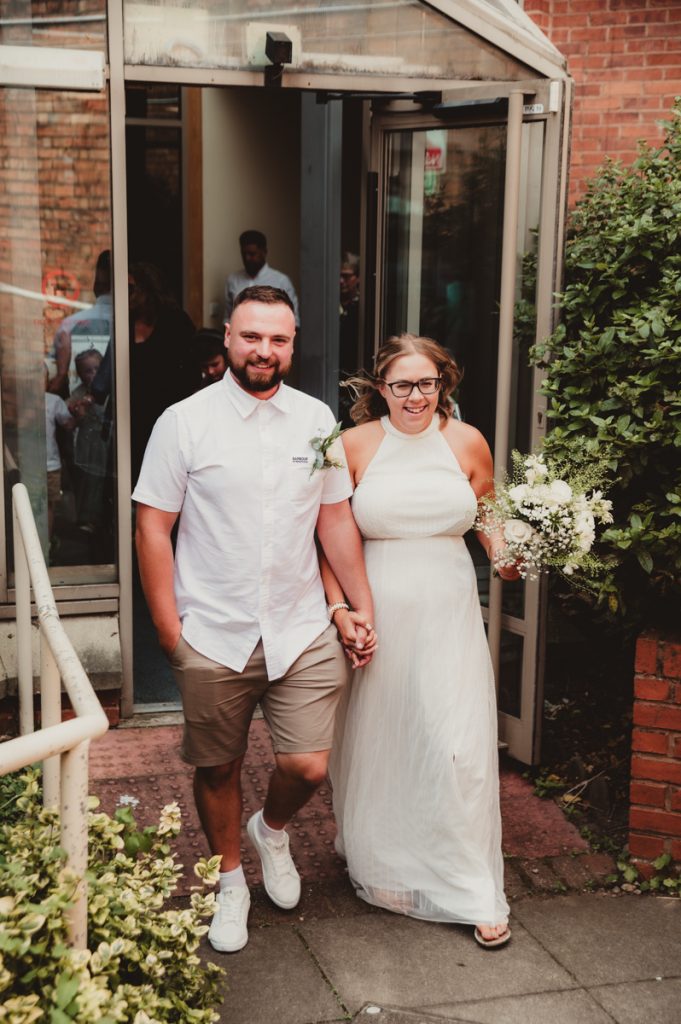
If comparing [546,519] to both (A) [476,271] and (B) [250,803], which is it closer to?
(B) [250,803]

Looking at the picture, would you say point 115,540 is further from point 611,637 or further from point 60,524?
point 611,637

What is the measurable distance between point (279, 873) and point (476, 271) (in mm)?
3031

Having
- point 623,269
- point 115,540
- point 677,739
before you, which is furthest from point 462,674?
point 115,540

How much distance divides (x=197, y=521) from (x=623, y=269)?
1.91 m

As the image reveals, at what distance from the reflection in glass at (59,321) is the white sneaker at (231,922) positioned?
1969mm

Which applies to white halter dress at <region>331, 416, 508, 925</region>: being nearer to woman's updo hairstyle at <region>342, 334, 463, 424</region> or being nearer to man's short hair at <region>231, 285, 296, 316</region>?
woman's updo hairstyle at <region>342, 334, 463, 424</region>

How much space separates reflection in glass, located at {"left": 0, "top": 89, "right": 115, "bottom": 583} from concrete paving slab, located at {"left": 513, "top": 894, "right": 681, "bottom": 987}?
97.4 inches

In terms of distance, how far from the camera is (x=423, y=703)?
3.91 metres

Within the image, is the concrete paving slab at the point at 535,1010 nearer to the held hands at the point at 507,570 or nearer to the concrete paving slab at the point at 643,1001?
the concrete paving slab at the point at 643,1001

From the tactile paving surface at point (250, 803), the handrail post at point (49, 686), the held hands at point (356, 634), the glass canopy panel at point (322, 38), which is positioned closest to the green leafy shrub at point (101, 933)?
the handrail post at point (49, 686)

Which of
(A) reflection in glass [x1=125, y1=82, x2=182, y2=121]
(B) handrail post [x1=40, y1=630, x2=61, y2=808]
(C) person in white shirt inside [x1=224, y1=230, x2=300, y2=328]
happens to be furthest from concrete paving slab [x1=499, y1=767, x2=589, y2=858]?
(A) reflection in glass [x1=125, y1=82, x2=182, y2=121]

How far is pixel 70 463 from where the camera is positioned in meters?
5.32

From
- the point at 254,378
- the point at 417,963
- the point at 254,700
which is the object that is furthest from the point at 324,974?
the point at 254,378

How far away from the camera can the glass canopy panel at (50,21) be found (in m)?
4.80
